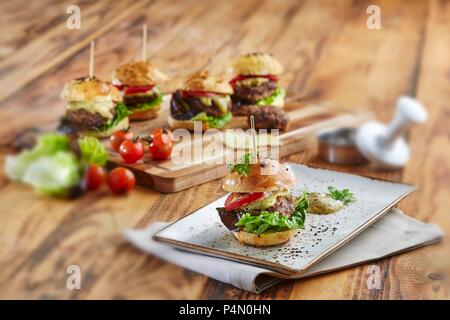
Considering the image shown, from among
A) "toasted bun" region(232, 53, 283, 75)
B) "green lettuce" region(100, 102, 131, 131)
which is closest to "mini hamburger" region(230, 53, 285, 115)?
"toasted bun" region(232, 53, 283, 75)

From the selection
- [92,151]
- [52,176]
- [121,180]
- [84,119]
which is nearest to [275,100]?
[84,119]

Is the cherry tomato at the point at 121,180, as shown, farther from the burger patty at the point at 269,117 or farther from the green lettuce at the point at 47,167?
the burger patty at the point at 269,117

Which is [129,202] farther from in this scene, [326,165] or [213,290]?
[326,165]

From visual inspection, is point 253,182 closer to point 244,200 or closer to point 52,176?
point 244,200

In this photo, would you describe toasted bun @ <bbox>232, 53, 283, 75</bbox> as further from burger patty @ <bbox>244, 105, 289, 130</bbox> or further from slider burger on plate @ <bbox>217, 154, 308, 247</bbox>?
slider burger on plate @ <bbox>217, 154, 308, 247</bbox>

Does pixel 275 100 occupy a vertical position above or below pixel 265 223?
above

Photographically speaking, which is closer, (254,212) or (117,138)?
(254,212)

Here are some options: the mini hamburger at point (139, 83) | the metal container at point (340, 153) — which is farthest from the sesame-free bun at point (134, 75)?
the metal container at point (340, 153)
